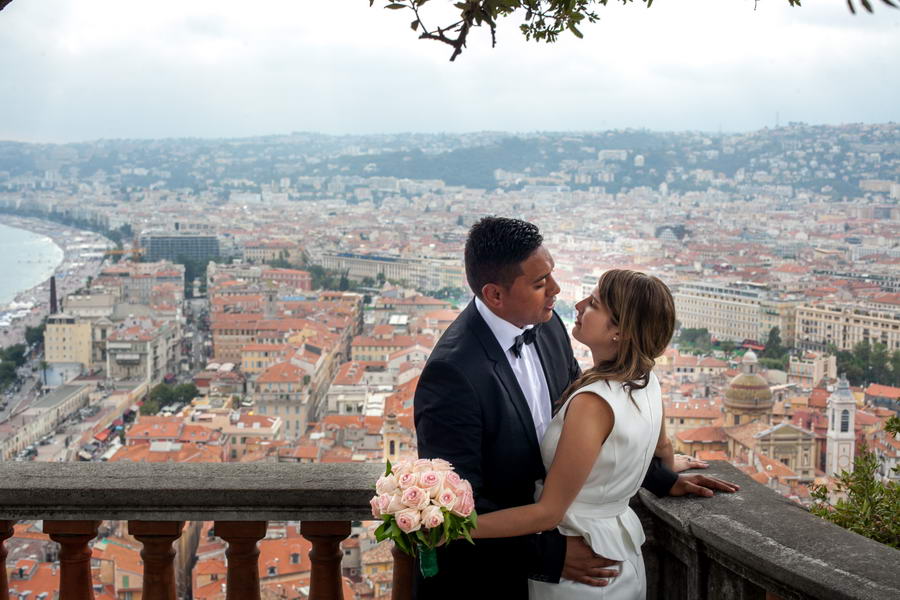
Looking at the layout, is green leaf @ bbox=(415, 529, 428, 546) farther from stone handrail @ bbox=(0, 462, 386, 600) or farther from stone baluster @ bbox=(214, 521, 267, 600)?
stone baluster @ bbox=(214, 521, 267, 600)

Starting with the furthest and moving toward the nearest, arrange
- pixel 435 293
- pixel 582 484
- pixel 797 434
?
pixel 435 293 < pixel 797 434 < pixel 582 484

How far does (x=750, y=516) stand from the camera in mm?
1174

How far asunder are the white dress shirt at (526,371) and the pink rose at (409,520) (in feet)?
0.84

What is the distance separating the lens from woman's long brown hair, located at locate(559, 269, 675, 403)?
1.18 m

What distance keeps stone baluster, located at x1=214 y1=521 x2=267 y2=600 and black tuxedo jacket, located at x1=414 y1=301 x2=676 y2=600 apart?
24cm

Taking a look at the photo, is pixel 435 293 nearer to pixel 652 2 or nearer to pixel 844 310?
pixel 844 310

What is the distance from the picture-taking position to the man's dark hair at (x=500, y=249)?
4.20 ft

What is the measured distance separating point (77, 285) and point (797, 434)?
34491 mm

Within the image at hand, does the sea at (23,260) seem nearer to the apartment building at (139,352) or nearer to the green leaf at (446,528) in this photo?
the apartment building at (139,352)

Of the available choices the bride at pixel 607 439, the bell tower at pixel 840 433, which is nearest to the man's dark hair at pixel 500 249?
the bride at pixel 607 439

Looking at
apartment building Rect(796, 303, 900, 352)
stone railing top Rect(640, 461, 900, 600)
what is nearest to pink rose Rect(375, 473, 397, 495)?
stone railing top Rect(640, 461, 900, 600)

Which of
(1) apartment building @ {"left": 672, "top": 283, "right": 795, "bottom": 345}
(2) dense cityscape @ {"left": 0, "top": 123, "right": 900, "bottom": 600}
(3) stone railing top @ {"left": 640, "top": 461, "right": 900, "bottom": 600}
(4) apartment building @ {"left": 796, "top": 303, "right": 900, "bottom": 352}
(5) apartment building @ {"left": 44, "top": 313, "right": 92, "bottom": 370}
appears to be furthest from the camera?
(1) apartment building @ {"left": 672, "top": 283, "right": 795, "bottom": 345}

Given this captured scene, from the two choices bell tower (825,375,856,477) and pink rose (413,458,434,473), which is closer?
pink rose (413,458,434,473)

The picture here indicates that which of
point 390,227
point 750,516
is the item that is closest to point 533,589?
point 750,516
